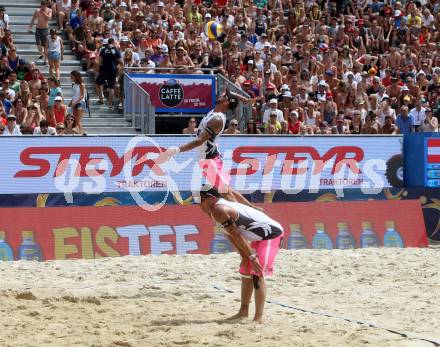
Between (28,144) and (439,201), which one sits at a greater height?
(28,144)

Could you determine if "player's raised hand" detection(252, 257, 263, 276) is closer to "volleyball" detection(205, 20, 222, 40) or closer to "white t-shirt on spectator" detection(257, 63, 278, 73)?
"white t-shirt on spectator" detection(257, 63, 278, 73)

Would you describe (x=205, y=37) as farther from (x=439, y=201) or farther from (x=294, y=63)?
(x=439, y=201)

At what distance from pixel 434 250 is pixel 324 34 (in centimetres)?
1039

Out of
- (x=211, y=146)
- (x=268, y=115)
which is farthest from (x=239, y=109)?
(x=211, y=146)

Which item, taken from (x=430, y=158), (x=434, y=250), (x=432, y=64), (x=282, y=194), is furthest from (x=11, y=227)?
(x=432, y=64)

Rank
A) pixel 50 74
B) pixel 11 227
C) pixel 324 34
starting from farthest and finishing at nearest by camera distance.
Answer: pixel 324 34
pixel 50 74
pixel 11 227

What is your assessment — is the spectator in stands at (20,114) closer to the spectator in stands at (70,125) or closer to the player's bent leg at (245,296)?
the spectator in stands at (70,125)

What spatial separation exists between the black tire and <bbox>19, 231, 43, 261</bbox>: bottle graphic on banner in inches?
257

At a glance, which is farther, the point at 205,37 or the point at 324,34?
the point at 324,34

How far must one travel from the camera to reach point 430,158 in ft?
54.9

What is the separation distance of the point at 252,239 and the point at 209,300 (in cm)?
160

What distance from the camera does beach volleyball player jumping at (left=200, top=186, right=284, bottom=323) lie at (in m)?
8.66

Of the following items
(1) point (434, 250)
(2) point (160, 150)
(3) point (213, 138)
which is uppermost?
(3) point (213, 138)

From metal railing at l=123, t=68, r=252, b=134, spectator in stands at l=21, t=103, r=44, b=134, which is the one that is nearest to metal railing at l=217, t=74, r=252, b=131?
metal railing at l=123, t=68, r=252, b=134
